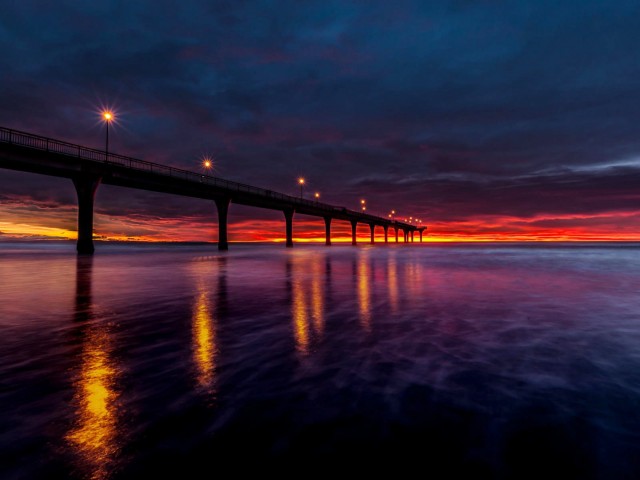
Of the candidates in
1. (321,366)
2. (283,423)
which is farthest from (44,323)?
(283,423)

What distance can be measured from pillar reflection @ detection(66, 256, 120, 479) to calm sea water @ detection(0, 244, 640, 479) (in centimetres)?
2

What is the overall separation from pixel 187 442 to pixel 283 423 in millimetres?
927

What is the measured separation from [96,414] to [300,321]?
5256 mm

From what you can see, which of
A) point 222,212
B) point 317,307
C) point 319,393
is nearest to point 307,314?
point 317,307

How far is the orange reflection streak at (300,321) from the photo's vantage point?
6.59 meters

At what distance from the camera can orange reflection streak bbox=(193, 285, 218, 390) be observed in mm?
4984

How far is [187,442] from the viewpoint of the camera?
3270 mm

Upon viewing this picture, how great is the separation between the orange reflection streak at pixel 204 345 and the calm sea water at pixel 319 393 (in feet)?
0.16

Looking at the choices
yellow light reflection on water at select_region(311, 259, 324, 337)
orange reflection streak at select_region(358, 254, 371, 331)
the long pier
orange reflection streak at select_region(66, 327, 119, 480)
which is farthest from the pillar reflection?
the long pier

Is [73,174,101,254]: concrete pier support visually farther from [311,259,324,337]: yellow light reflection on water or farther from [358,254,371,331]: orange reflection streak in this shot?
[358,254,371,331]: orange reflection streak

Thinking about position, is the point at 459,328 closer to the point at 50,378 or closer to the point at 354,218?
the point at 50,378

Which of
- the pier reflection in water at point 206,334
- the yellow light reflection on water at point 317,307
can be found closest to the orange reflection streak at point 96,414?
the pier reflection in water at point 206,334

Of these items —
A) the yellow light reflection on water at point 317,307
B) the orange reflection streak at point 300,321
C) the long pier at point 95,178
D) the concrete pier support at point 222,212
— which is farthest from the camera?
the concrete pier support at point 222,212

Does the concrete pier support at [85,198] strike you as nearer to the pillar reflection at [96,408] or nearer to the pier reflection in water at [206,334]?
the pier reflection in water at [206,334]
